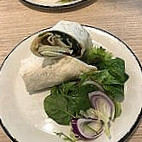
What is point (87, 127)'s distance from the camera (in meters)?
0.84

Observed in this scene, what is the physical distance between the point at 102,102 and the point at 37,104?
174 millimetres

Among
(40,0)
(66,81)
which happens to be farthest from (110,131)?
(40,0)

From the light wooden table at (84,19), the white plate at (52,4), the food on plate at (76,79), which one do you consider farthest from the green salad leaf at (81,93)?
the white plate at (52,4)

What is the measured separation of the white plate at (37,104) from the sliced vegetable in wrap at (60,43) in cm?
12

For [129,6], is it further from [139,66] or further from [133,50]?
[139,66]

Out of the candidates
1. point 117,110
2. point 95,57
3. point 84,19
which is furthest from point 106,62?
point 84,19

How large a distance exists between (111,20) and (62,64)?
1.09ft

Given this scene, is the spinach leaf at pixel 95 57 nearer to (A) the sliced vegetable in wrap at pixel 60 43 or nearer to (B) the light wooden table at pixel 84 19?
(A) the sliced vegetable in wrap at pixel 60 43

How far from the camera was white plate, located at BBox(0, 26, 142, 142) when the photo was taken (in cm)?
84

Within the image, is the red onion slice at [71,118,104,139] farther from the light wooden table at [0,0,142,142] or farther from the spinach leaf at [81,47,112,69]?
the light wooden table at [0,0,142,142]

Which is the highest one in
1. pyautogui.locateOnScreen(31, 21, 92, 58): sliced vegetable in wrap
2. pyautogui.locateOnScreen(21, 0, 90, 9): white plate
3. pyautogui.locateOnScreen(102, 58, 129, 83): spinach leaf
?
pyautogui.locateOnScreen(31, 21, 92, 58): sliced vegetable in wrap

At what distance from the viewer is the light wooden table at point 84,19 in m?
1.14

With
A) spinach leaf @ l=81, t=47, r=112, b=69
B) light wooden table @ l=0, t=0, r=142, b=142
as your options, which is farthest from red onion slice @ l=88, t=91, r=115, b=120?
Result: light wooden table @ l=0, t=0, r=142, b=142

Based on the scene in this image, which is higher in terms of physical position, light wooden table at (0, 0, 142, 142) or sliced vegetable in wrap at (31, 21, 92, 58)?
sliced vegetable in wrap at (31, 21, 92, 58)
